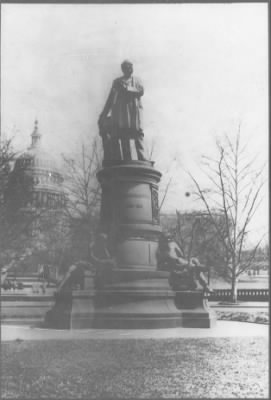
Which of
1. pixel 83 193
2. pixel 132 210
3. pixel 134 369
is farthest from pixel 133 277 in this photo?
pixel 134 369

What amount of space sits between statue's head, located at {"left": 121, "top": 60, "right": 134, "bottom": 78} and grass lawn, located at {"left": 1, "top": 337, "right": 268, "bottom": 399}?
605 centimetres

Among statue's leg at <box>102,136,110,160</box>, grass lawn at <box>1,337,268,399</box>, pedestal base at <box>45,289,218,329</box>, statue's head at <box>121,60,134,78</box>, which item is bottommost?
grass lawn at <box>1,337,268,399</box>

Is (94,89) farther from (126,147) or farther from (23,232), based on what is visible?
(23,232)

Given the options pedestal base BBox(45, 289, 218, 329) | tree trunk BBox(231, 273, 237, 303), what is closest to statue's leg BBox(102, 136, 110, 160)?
pedestal base BBox(45, 289, 218, 329)

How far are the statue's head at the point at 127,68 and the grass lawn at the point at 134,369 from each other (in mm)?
6055

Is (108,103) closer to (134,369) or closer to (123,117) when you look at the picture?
(123,117)

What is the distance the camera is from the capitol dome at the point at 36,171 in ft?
37.9

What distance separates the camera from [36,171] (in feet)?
38.0

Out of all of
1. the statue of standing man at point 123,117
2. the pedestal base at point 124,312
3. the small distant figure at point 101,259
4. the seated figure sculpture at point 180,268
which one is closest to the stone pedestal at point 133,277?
the pedestal base at point 124,312

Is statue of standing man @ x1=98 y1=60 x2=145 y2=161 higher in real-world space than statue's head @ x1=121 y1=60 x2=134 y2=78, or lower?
lower

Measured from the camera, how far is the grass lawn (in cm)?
799

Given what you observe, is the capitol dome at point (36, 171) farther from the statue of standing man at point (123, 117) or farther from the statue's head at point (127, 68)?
the statue's head at point (127, 68)

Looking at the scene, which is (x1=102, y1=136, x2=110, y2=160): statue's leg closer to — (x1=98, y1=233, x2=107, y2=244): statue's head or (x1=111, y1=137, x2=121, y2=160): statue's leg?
(x1=111, y1=137, x2=121, y2=160): statue's leg

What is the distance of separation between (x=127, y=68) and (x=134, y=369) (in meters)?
6.64
